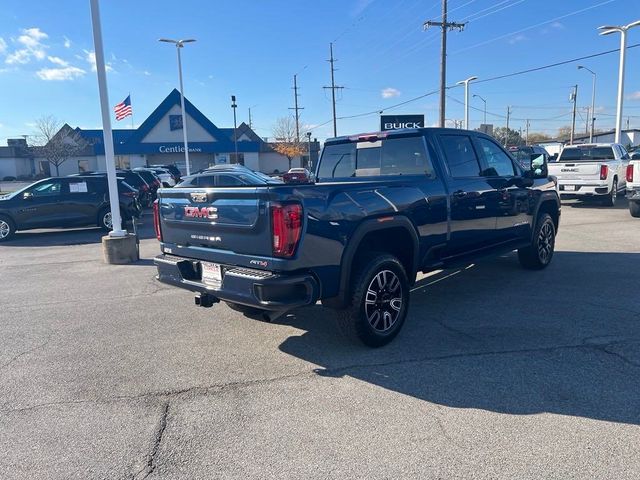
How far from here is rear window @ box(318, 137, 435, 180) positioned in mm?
5414

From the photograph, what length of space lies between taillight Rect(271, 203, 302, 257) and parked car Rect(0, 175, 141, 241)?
1056 cm

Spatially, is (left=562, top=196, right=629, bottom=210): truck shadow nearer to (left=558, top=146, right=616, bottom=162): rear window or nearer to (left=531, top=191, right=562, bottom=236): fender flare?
Answer: (left=558, top=146, right=616, bottom=162): rear window

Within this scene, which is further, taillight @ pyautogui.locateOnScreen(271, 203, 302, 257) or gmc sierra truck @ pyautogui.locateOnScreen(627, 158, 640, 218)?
gmc sierra truck @ pyautogui.locateOnScreen(627, 158, 640, 218)

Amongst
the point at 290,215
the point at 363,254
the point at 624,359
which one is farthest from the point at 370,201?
the point at 624,359

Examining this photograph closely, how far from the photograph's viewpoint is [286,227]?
365cm

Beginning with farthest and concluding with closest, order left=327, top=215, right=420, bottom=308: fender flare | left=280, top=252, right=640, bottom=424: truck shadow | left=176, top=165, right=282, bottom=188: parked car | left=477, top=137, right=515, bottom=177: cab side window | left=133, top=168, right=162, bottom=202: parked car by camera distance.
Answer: left=133, top=168, right=162, bottom=202: parked car → left=176, top=165, right=282, bottom=188: parked car → left=477, top=137, right=515, bottom=177: cab side window → left=327, top=215, right=420, bottom=308: fender flare → left=280, top=252, right=640, bottom=424: truck shadow

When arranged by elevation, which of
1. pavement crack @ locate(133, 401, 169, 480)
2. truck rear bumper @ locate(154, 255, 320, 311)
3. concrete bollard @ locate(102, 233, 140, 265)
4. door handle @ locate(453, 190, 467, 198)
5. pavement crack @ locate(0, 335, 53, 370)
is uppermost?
door handle @ locate(453, 190, 467, 198)

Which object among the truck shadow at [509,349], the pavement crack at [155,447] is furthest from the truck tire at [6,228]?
the pavement crack at [155,447]

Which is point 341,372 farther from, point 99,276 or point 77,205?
point 77,205

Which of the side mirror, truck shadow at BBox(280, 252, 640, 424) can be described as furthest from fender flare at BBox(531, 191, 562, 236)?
truck shadow at BBox(280, 252, 640, 424)

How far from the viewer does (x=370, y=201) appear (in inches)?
168

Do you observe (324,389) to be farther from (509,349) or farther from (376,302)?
(509,349)

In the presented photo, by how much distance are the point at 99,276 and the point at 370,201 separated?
223 inches

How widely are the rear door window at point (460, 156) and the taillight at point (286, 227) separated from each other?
2457mm
